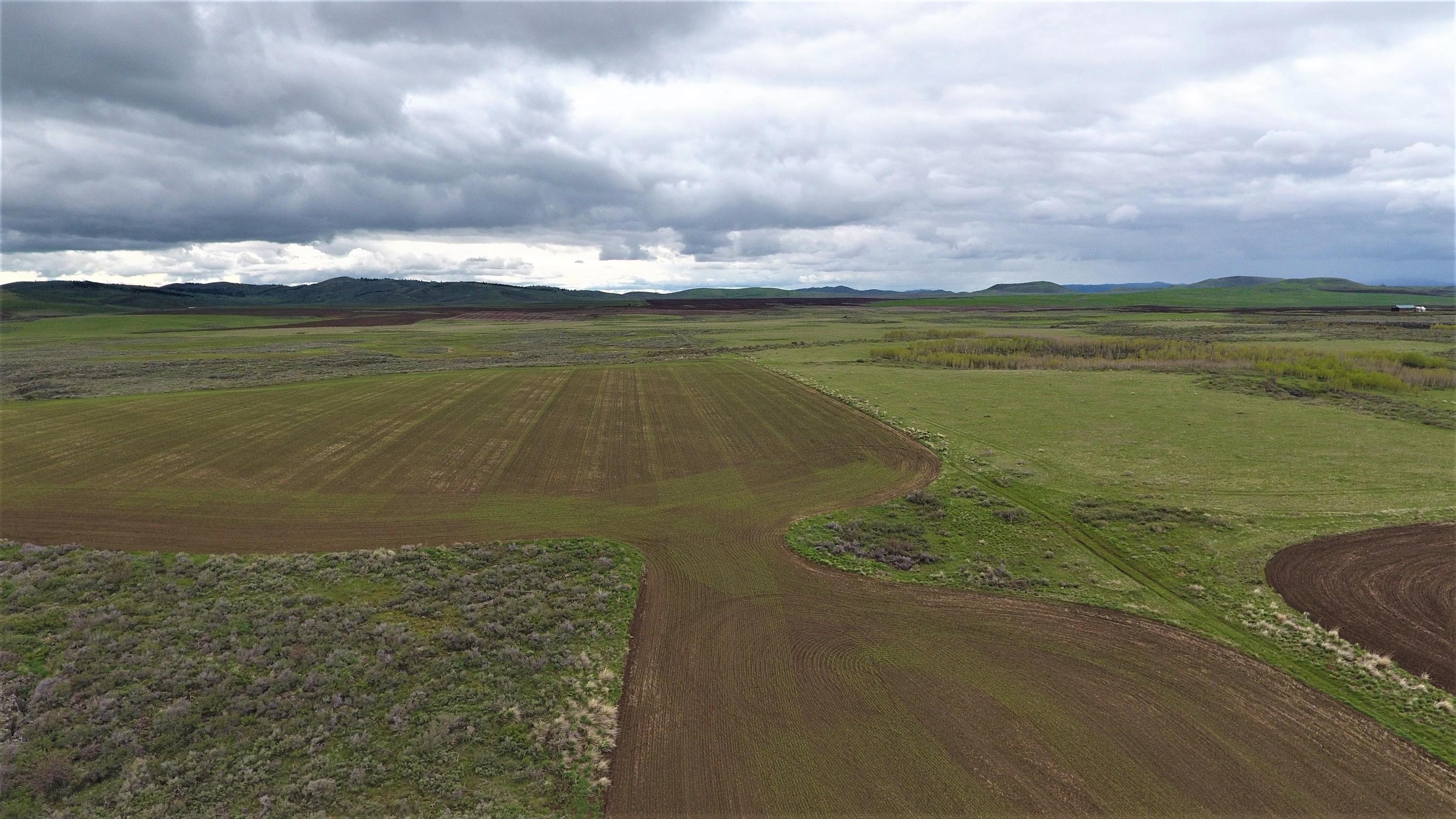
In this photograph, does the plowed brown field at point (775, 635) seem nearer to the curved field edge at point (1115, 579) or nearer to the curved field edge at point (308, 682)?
the curved field edge at point (1115, 579)

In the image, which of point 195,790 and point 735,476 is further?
point 735,476

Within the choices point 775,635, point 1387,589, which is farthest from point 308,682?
point 1387,589

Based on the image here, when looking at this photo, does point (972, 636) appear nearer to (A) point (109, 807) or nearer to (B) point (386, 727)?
(B) point (386, 727)

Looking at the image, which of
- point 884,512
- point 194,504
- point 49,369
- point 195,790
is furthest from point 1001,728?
point 49,369

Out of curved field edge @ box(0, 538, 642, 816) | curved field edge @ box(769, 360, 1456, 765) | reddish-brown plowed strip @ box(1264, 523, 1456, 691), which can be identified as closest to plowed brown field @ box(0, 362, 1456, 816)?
curved field edge @ box(769, 360, 1456, 765)

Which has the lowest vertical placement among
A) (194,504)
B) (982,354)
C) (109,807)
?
(109,807)

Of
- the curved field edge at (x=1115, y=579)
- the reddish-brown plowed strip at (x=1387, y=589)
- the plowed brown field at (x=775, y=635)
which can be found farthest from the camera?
the reddish-brown plowed strip at (x=1387, y=589)

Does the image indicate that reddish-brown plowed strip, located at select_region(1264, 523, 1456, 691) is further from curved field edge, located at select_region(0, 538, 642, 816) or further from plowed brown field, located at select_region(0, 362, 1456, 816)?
curved field edge, located at select_region(0, 538, 642, 816)

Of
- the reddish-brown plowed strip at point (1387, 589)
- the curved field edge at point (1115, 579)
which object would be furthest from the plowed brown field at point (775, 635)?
the reddish-brown plowed strip at point (1387, 589)
